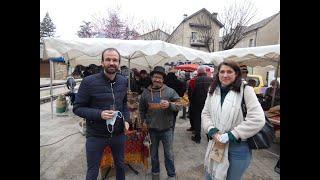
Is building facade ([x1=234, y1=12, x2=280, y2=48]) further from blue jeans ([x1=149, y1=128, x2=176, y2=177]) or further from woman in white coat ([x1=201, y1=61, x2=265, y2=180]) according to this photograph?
woman in white coat ([x1=201, y1=61, x2=265, y2=180])

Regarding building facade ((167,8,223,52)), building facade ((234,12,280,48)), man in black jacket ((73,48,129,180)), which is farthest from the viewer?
building facade ((234,12,280,48))

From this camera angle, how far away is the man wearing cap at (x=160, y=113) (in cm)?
385

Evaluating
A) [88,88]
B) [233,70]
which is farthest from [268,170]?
[88,88]

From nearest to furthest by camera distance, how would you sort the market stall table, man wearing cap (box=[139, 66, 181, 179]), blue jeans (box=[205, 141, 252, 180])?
1. blue jeans (box=[205, 141, 252, 180])
2. man wearing cap (box=[139, 66, 181, 179])
3. the market stall table

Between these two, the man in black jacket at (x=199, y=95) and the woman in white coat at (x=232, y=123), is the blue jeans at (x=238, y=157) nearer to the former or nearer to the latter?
the woman in white coat at (x=232, y=123)

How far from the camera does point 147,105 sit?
403 cm

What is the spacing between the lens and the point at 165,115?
3.88 m

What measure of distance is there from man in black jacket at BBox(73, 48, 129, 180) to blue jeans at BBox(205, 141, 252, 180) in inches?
50.5

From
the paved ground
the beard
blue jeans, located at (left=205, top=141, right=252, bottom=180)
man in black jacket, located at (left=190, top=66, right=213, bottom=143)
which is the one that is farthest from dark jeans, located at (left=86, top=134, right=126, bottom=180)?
man in black jacket, located at (left=190, top=66, right=213, bottom=143)

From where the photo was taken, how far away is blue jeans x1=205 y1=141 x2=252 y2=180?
102 inches
